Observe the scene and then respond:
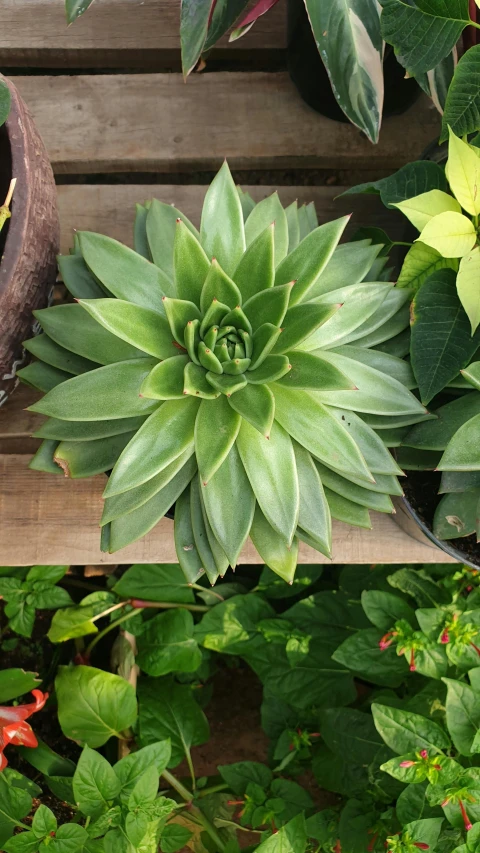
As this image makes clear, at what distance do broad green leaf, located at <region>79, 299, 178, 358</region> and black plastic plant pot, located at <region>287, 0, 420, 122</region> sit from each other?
0.52m

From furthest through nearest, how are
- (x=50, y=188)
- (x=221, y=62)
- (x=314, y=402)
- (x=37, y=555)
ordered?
(x=221, y=62), (x=37, y=555), (x=50, y=188), (x=314, y=402)

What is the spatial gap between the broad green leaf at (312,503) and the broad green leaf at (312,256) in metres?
0.16

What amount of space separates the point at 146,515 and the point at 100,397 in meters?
0.14

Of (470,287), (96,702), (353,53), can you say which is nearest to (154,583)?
(96,702)

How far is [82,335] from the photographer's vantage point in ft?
2.40

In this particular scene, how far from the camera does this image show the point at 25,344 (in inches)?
29.8

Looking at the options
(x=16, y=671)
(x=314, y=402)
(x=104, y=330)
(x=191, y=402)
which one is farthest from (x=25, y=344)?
(x=16, y=671)

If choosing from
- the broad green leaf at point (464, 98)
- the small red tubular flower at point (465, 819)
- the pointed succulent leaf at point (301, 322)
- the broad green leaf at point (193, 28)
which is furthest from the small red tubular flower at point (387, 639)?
the broad green leaf at point (193, 28)

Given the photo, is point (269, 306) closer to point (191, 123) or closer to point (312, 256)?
point (312, 256)

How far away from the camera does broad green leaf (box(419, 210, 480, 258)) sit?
711 millimetres

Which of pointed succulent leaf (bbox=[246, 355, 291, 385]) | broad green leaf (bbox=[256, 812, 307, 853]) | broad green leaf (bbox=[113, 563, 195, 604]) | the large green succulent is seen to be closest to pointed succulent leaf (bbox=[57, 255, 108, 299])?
the large green succulent

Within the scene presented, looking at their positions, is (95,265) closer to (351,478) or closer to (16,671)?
(351,478)

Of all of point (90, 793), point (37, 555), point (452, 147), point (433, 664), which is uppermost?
point (452, 147)

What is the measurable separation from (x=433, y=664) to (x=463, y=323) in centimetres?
54
